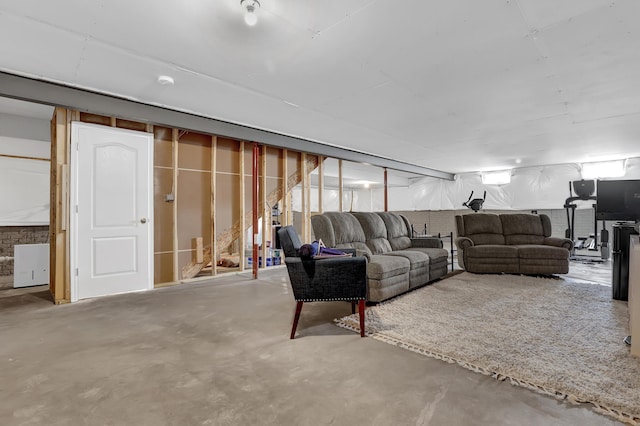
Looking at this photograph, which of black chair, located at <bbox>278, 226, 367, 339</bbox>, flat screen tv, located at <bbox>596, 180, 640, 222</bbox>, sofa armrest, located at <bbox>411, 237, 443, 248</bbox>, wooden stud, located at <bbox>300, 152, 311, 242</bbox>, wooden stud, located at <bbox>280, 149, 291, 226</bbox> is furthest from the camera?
wooden stud, located at <bbox>300, 152, 311, 242</bbox>

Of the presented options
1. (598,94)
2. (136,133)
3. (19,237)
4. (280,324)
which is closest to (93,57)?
(136,133)

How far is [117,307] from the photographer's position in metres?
3.44

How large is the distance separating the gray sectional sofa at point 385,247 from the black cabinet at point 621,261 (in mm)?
1875

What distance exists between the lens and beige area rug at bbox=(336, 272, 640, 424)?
5.96ft

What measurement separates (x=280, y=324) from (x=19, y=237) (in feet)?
14.8

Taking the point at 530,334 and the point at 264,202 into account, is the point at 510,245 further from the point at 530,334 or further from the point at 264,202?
the point at 264,202

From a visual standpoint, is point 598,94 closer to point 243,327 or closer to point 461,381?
point 461,381

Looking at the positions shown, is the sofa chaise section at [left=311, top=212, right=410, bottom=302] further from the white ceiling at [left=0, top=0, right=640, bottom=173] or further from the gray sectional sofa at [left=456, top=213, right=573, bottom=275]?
the gray sectional sofa at [left=456, top=213, right=573, bottom=275]

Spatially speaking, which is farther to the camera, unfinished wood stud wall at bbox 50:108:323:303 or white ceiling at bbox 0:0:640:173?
unfinished wood stud wall at bbox 50:108:323:303

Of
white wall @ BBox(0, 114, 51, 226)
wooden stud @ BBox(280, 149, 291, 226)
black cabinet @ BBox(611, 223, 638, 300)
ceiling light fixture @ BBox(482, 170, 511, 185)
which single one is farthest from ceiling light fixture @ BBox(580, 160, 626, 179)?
white wall @ BBox(0, 114, 51, 226)

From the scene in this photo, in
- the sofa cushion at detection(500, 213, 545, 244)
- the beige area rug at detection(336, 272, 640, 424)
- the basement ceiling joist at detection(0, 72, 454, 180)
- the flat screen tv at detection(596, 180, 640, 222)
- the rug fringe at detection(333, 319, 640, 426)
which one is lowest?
the rug fringe at detection(333, 319, 640, 426)

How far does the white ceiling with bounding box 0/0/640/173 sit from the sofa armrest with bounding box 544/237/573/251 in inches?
70.2

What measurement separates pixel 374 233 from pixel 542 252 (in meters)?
2.67

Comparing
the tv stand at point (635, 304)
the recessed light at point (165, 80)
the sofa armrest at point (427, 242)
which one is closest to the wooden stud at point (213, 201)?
the recessed light at point (165, 80)
